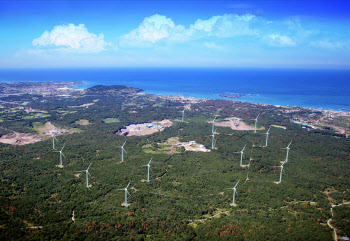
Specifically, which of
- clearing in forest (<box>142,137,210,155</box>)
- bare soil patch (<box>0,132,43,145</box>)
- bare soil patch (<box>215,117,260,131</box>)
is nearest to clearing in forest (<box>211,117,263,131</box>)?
bare soil patch (<box>215,117,260,131</box>)

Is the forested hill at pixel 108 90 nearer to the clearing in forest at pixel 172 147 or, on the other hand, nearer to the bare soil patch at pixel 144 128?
the bare soil patch at pixel 144 128

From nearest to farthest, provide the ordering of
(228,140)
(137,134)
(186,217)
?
(186,217) → (228,140) → (137,134)

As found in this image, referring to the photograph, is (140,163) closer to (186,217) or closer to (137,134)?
(186,217)

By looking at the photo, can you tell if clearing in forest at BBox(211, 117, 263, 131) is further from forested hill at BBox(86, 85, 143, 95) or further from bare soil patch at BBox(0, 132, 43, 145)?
forested hill at BBox(86, 85, 143, 95)

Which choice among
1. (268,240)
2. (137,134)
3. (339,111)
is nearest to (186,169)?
(268,240)

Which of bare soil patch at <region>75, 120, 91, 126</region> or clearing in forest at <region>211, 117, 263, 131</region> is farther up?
clearing in forest at <region>211, 117, 263, 131</region>

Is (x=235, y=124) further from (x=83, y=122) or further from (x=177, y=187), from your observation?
(x=83, y=122)

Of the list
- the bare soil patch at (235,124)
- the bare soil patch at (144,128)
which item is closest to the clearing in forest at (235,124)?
the bare soil patch at (235,124)

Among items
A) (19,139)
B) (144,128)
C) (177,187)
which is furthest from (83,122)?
(177,187)
